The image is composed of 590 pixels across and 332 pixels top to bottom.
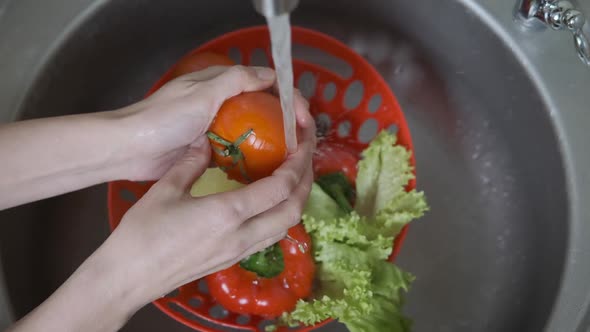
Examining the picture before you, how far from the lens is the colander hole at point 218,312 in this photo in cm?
86

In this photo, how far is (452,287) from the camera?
889mm

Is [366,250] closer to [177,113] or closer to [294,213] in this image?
[294,213]

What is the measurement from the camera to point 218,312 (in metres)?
0.87

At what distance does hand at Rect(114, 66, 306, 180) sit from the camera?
0.63 metres

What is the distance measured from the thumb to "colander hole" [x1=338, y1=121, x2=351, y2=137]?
325 millimetres

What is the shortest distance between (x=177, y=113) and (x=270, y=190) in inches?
5.9

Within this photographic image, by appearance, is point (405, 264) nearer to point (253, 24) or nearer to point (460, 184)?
point (460, 184)

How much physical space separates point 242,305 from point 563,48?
607mm

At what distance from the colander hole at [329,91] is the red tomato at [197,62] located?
0.20 meters

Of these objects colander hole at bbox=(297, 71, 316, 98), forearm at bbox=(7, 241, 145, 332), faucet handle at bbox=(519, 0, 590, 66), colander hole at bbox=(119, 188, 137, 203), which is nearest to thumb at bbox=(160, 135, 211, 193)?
forearm at bbox=(7, 241, 145, 332)

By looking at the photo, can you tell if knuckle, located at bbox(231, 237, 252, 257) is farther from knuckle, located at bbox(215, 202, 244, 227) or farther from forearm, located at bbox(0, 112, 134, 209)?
forearm, located at bbox(0, 112, 134, 209)

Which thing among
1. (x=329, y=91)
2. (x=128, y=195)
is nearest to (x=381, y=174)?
(x=329, y=91)

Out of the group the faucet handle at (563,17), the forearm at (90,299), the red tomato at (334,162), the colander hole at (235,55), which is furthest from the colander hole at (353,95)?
the forearm at (90,299)

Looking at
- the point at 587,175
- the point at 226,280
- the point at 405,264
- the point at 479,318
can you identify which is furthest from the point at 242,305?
the point at 587,175
